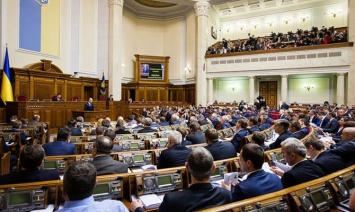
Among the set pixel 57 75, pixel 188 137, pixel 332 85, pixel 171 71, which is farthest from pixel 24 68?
pixel 332 85

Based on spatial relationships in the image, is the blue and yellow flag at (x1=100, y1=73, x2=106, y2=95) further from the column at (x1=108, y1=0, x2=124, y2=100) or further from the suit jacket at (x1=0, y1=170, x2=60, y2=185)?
the suit jacket at (x1=0, y1=170, x2=60, y2=185)

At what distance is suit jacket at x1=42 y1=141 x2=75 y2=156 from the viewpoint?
11.8 feet

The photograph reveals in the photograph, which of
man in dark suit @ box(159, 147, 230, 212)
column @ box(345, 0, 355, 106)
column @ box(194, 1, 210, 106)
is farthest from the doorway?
man in dark suit @ box(159, 147, 230, 212)

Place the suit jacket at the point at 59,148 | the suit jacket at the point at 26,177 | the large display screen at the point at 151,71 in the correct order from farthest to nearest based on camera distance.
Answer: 1. the large display screen at the point at 151,71
2. the suit jacket at the point at 59,148
3. the suit jacket at the point at 26,177

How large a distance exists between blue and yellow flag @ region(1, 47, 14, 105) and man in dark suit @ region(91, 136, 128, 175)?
9.04m

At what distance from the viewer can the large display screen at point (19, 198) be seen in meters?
1.94

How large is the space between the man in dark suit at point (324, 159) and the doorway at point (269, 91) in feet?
51.5

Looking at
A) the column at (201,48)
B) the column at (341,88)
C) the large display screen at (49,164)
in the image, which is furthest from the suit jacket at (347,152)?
the column at (201,48)

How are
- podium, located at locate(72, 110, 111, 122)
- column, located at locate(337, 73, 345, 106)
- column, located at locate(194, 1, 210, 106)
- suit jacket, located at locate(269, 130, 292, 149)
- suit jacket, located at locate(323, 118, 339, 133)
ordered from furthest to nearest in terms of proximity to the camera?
column, located at locate(194, 1, 210, 106), column, located at locate(337, 73, 345, 106), podium, located at locate(72, 110, 111, 122), suit jacket, located at locate(323, 118, 339, 133), suit jacket, located at locate(269, 130, 292, 149)

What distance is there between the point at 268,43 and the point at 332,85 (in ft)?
17.5

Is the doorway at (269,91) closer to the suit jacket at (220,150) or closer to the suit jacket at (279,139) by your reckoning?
the suit jacket at (279,139)

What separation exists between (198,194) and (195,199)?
0.04 meters

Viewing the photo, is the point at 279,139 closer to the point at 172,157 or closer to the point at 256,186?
the point at 172,157

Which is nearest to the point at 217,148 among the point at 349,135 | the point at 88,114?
the point at 349,135
